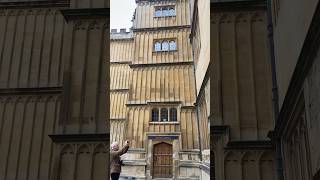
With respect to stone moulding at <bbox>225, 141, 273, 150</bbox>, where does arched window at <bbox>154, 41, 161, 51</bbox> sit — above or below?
above

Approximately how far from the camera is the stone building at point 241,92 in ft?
31.9

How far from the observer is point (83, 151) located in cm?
1011

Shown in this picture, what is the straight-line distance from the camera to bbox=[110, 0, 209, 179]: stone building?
88.7ft

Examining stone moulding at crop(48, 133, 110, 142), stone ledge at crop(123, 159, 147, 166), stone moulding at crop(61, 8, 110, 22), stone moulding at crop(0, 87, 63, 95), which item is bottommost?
stone moulding at crop(48, 133, 110, 142)

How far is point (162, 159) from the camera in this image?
27.8 m

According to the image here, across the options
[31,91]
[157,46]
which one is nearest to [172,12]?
[157,46]

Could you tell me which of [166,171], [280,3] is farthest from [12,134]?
[166,171]

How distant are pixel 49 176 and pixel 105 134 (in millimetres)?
1730

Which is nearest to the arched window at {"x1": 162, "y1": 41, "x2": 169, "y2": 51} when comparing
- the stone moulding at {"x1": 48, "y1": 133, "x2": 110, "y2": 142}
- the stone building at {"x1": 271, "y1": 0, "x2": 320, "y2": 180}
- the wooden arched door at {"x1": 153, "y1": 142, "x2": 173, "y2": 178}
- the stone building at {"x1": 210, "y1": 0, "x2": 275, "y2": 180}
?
the wooden arched door at {"x1": 153, "y1": 142, "x2": 173, "y2": 178}

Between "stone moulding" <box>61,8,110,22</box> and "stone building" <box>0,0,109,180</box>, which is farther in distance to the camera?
"stone moulding" <box>61,8,110,22</box>

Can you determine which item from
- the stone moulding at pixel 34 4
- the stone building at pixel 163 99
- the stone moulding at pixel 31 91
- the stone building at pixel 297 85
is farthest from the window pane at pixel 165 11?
the stone building at pixel 297 85

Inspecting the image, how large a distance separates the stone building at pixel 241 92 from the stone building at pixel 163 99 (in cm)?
1530

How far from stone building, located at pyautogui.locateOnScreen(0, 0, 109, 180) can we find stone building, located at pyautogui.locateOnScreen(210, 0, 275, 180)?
2.17 meters

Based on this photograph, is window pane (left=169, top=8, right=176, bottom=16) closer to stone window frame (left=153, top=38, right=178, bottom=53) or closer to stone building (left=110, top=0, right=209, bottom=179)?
stone building (left=110, top=0, right=209, bottom=179)
